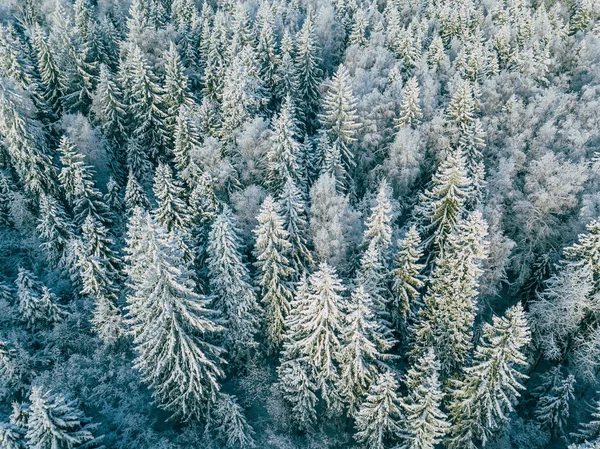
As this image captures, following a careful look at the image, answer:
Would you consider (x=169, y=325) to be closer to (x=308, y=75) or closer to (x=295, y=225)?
(x=295, y=225)

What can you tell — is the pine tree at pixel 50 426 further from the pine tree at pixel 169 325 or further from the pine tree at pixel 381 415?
the pine tree at pixel 381 415

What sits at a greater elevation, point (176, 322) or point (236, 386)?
point (176, 322)

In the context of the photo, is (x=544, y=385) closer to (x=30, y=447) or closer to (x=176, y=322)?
(x=176, y=322)

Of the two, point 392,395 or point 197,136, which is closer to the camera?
point 392,395

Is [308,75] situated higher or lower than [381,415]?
higher

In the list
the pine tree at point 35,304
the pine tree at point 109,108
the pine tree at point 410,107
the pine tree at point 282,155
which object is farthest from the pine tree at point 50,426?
the pine tree at point 410,107

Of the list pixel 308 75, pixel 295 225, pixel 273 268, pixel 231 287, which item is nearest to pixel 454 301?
pixel 273 268

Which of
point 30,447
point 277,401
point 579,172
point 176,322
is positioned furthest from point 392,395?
point 579,172
